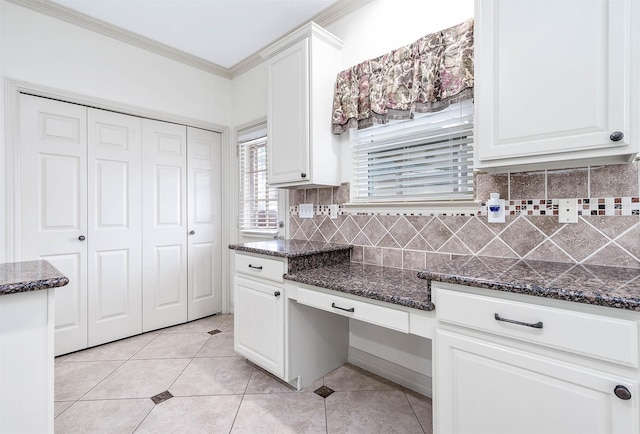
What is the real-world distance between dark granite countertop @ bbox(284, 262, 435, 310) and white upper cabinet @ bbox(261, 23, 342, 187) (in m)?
0.68

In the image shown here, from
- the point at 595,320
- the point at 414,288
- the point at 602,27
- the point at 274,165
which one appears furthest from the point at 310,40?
the point at 595,320

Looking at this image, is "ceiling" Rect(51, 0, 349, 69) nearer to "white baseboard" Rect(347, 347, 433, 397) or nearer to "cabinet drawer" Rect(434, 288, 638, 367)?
"cabinet drawer" Rect(434, 288, 638, 367)

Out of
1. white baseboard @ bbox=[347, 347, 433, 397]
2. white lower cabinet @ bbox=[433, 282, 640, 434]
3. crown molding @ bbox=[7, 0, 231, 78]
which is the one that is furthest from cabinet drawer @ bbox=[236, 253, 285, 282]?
crown molding @ bbox=[7, 0, 231, 78]

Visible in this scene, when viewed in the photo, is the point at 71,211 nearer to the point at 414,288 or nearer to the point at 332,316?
the point at 332,316

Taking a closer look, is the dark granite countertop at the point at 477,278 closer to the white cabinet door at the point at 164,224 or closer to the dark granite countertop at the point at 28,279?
the dark granite countertop at the point at 28,279

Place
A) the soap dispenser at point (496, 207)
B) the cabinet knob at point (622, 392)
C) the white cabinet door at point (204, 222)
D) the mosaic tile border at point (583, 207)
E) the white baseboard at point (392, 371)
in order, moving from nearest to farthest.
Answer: the cabinet knob at point (622, 392)
the mosaic tile border at point (583, 207)
the soap dispenser at point (496, 207)
the white baseboard at point (392, 371)
the white cabinet door at point (204, 222)

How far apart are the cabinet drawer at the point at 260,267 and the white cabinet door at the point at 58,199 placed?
56.6 inches

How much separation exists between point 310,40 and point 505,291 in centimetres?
199

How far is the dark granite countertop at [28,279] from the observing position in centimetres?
106

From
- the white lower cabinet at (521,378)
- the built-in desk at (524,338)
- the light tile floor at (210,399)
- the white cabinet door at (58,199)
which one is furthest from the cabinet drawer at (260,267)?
the white cabinet door at (58,199)

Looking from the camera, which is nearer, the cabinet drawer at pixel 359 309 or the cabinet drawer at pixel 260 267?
the cabinet drawer at pixel 359 309

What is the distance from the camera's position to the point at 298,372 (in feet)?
6.62

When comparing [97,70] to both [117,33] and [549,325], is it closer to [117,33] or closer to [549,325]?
[117,33]

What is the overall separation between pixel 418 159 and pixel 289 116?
3.26 feet
